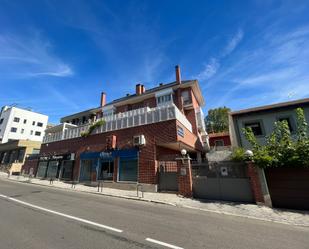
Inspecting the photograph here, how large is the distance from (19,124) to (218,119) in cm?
6164

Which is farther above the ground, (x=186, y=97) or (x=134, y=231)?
(x=186, y=97)

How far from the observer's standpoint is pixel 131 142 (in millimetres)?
16719

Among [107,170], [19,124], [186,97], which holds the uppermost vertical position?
[19,124]

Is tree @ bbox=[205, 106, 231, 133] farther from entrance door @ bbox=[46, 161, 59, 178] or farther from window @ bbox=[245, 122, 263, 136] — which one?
entrance door @ bbox=[46, 161, 59, 178]

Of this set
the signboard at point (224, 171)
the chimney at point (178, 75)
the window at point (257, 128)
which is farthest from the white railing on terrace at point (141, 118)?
the chimney at point (178, 75)

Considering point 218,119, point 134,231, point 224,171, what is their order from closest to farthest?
point 134,231 < point 224,171 < point 218,119

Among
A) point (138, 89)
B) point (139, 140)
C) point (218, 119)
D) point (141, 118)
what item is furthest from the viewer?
point (218, 119)

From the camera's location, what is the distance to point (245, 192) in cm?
1013

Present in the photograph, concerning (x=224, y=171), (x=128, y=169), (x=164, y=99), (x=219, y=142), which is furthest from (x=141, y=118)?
(x=219, y=142)

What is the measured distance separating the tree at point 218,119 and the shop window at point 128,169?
35.0 m

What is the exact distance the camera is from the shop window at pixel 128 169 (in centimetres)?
1556

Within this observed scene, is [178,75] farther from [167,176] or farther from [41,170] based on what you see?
[41,170]

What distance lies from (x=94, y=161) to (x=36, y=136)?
164 feet

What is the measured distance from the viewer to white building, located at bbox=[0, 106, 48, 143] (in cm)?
5009
